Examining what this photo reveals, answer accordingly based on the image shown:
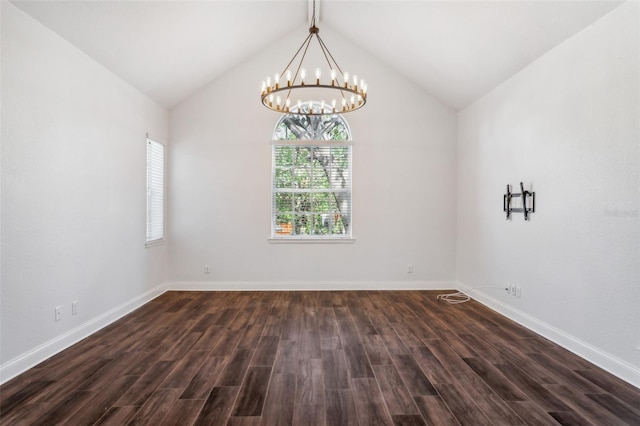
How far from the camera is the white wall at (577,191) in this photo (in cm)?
257

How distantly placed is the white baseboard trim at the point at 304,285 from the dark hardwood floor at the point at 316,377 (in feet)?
4.15

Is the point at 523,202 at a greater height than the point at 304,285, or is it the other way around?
the point at 523,202

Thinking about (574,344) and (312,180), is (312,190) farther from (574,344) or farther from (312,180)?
(574,344)

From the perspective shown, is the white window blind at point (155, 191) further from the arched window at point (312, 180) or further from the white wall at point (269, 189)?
the arched window at point (312, 180)

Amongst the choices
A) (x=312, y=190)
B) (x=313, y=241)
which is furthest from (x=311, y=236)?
(x=312, y=190)

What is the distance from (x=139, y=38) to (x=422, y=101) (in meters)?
3.93

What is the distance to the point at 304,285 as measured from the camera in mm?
5293

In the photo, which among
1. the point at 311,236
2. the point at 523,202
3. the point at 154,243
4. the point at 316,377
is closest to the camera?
the point at 316,377

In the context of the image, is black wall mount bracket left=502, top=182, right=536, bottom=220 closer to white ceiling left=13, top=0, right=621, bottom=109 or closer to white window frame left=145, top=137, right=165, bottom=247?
white ceiling left=13, top=0, right=621, bottom=109

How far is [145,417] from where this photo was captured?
204 cm

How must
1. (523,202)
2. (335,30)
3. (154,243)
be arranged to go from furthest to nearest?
(335,30) < (154,243) < (523,202)

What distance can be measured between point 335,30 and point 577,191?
3.97m

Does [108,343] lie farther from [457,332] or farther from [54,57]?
[457,332]

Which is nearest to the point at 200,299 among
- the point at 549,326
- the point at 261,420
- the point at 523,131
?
the point at 261,420
